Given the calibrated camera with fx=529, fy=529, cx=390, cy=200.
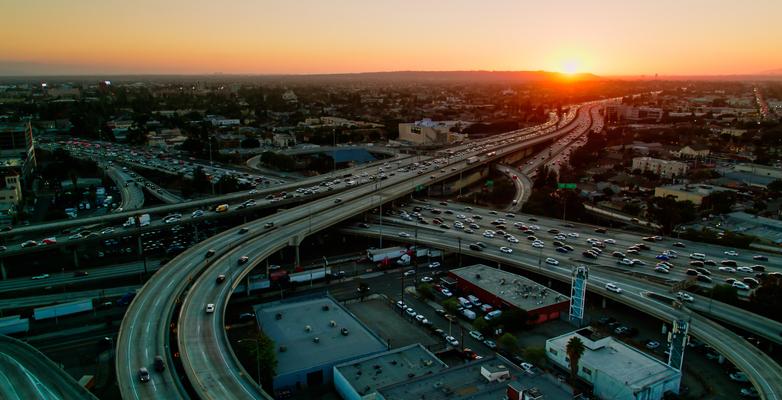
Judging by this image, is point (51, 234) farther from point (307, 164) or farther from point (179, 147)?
point (179, 147)

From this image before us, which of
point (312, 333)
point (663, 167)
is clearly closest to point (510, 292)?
point (312, 333)

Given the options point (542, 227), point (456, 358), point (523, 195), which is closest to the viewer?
point (456, 358)

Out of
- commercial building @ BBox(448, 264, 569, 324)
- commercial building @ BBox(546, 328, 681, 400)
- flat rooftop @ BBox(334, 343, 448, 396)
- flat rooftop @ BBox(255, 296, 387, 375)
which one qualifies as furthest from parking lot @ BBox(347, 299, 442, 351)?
commercial building @ BBox(546, 328, 681, 400)

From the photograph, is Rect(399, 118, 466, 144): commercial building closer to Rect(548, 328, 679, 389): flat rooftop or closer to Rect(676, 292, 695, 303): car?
Rect(676, 292, 695, 303): car

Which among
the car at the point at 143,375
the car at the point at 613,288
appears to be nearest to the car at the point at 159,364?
the car at the point at 143,375

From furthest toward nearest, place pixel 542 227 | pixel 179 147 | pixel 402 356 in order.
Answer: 1. pixel 179 147
2. pixel 542 227
3. pixel 402 356

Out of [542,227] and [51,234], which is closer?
[51,234]

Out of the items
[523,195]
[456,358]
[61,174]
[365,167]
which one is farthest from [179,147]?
[456,358]

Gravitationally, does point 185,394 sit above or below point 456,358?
above
